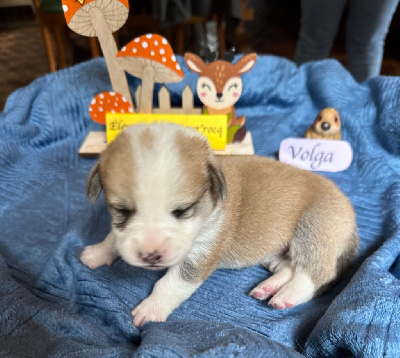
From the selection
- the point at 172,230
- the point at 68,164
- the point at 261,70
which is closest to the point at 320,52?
the point at 261,70

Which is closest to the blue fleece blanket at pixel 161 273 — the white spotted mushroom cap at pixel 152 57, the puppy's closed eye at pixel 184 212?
the puppy's closed eye at pixel 184 212

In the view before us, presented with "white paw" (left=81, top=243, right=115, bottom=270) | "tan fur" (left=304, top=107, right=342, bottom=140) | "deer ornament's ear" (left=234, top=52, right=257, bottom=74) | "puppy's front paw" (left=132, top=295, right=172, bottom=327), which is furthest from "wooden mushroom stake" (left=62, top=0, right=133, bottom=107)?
"puppy's front paw" (left=132, top=295, right=172, bottom=327)

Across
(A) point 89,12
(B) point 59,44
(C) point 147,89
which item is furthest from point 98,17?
(B) point 59,44

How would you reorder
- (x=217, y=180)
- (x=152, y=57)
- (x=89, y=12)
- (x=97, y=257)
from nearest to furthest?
(x=217, y=180)
(x=97, y=257)
(x=89, y=12)
(x=152, y=57)

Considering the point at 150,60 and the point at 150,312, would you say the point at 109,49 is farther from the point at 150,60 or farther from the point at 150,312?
the point at 150,312

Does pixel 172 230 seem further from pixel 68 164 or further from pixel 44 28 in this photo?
pixel 44 28

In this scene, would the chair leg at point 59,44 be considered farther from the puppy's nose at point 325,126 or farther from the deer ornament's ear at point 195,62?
the puppy's nose at point 325,126
